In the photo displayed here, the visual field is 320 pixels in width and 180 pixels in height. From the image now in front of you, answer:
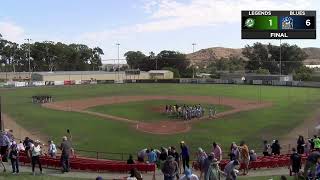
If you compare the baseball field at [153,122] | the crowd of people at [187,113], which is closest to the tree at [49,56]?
the baseball field at [153,122]

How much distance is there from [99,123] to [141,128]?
595cm

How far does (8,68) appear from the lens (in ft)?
654

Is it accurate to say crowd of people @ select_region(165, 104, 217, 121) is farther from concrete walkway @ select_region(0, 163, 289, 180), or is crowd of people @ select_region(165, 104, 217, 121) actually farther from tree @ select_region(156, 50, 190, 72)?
tree @ select_region(156, 50, 190, 72)

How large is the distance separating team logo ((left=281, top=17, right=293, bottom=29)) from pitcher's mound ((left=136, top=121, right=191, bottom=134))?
17878mm

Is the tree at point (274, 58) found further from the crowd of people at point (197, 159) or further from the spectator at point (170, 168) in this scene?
the spectator at point (170, 168)

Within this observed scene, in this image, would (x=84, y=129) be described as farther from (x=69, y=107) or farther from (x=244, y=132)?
(x=69, y=107)

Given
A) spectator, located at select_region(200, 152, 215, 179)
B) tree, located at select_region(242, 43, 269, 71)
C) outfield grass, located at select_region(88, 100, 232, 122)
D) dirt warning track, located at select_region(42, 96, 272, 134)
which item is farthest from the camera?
tree, located at select_region(242, 43, 269, 71)

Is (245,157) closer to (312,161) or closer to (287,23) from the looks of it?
(312,161)

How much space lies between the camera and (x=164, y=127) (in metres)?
42.5

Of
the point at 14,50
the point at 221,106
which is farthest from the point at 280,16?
the point at 14,50

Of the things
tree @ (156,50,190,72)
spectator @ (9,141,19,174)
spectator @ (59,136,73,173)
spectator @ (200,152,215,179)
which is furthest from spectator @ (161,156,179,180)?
tree @ (156,50,190,72)

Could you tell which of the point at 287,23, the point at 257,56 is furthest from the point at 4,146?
the point at 257,56
